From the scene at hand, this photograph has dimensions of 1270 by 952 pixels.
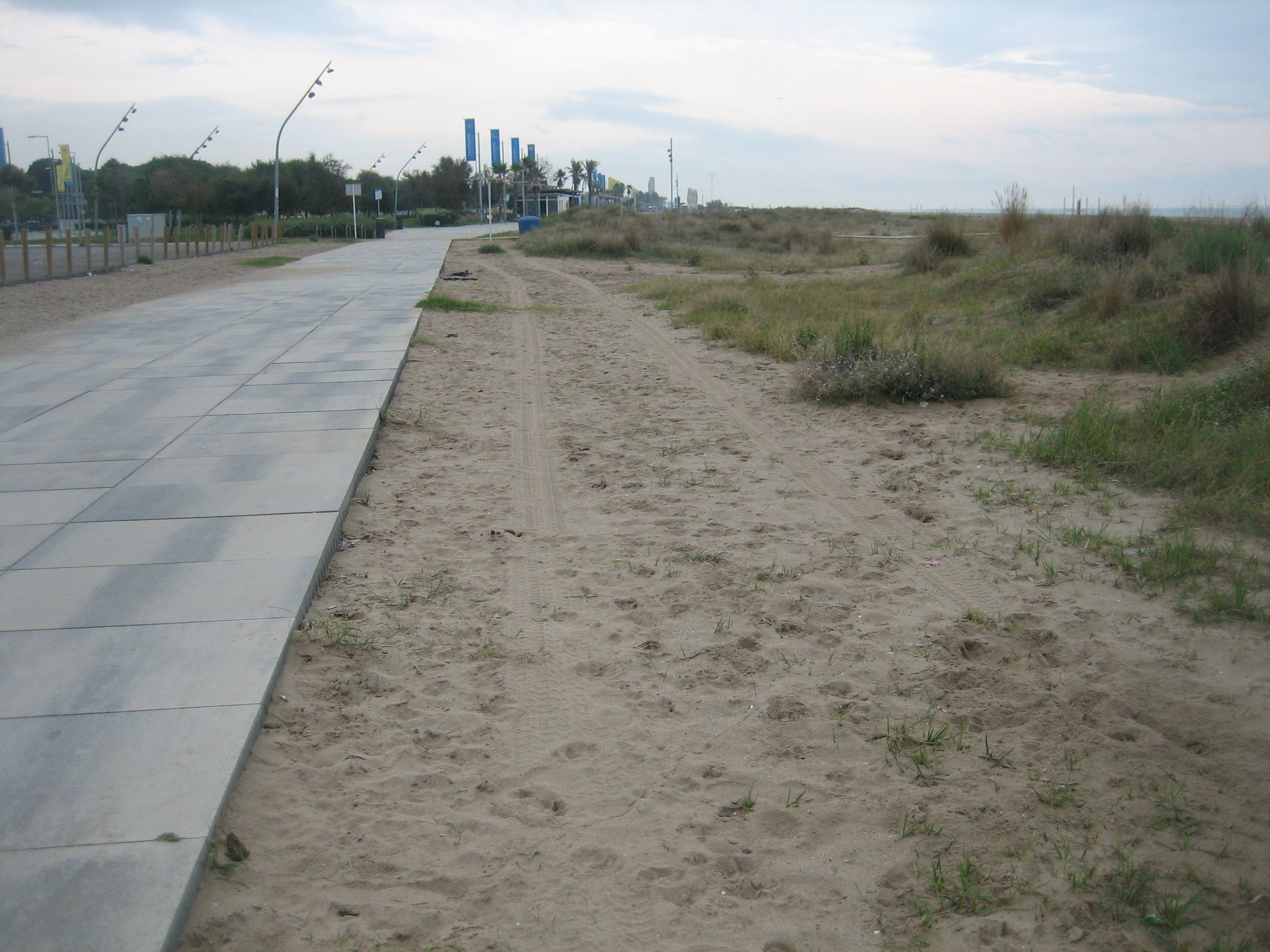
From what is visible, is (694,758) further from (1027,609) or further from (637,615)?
(1027,609)

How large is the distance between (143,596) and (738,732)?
9.09 ft

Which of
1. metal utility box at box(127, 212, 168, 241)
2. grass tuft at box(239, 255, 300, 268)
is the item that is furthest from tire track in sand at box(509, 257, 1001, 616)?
metal utility box at box(127, 212, 168, 241)

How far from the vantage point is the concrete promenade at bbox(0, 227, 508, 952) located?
104 inches

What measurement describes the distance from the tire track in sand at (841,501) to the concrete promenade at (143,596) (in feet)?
10.0

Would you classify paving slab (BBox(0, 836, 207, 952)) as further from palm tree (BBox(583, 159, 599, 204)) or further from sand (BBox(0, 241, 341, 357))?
palm tree (BBox(583, 159, 599, 204))

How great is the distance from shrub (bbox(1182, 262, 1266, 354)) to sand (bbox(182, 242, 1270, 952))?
4.61 metres

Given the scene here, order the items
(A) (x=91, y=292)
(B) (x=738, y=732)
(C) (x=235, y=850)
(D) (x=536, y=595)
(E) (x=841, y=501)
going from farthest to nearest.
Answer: (A) (x=91, y=292), (E) (x=841, y=501), (D) (x=536, y=595), (B) (x=738, y=732), (C) (x=235, y=850)

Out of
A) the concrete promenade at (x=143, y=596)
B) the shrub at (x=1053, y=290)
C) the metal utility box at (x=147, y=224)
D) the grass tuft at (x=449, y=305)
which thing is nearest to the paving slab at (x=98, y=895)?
the concrete promenade at (x=143, y=596)

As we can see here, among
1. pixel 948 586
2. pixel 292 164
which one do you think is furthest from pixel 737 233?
pixel 292 164

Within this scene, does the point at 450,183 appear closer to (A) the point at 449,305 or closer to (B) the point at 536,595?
(A) the point at 449,305

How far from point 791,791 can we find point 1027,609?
192 centimetres

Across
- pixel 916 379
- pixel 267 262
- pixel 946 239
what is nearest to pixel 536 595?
pixel 916 379

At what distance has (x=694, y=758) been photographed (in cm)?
344

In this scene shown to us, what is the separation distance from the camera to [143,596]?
4344 millimetres
